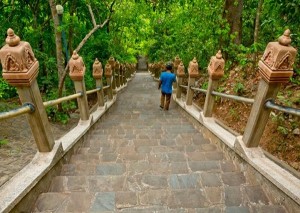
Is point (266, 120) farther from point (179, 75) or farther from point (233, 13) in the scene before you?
point (179, 75)

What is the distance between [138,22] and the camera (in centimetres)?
1170

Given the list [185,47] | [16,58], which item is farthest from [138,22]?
[16,58]

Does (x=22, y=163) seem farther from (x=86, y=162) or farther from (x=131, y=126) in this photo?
(x=131, y=126)

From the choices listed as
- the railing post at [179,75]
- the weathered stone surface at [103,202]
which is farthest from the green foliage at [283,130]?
the railing post at [179,75]

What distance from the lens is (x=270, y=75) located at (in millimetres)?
2549

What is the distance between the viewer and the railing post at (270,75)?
2.45 meters

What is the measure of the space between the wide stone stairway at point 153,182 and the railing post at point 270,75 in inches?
23.1

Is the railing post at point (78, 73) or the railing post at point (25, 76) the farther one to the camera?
the railing post at point (78, 73)

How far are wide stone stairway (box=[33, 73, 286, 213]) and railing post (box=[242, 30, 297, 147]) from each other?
1.93 feet

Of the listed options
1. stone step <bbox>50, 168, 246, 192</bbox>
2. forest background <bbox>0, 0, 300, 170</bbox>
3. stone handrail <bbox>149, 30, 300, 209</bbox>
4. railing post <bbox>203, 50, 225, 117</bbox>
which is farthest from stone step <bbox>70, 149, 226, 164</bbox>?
forest background <bbox>0, 0, 300, 170</bbox>

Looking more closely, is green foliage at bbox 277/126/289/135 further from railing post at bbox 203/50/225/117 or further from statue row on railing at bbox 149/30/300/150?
statue row on railing at bbox 149/30/300/150

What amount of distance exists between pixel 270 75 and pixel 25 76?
2538mm

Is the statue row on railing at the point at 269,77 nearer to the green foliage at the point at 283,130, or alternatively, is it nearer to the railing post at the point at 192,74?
the green foliage at the point at 283,130

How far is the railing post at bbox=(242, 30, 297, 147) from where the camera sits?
8.04ft
